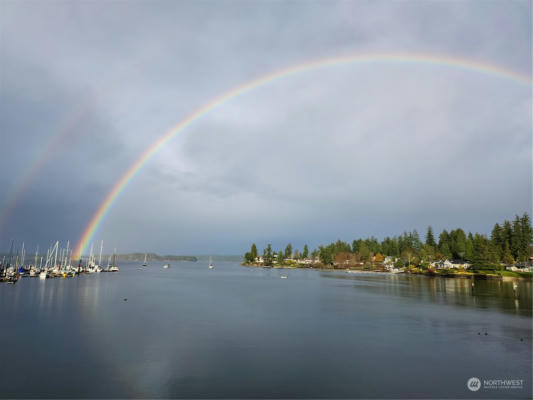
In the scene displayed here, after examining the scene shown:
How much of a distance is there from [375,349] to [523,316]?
28.4 m

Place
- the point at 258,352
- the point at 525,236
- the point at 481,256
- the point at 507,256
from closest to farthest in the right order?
the point at 258,352 < the point at 481,256 < the point at 507,256 < the point at 525,236

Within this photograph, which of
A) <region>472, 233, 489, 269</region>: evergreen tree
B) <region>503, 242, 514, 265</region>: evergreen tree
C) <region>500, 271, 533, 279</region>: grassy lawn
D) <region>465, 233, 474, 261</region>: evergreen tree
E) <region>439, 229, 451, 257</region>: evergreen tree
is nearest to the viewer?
<region>500, 271, 533, 279</region>: grassy lawn

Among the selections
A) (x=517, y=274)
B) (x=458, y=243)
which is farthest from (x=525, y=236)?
(x=458, y=243)

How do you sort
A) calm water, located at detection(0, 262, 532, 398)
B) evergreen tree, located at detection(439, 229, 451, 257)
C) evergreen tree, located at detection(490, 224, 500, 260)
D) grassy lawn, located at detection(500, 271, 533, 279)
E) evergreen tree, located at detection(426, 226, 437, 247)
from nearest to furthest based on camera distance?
calm water, located at detection(0, 262, 532, 398) → grassy lawn, located at detection(500, 271, 533, 279) → evergreen tree, located at detection(490, 224, 500, 260) → evergreen tree, located at detection(439, 229, 451, 257) → evergreen tree, located at detection(426, 226, 437, 247)

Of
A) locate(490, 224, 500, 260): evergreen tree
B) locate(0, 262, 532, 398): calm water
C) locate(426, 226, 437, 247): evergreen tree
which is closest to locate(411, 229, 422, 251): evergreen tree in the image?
locate(426, 226, 437, 247): evergreen tree

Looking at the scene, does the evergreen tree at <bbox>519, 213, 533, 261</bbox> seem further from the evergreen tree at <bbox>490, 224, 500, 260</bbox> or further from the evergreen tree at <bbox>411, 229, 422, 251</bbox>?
the evergreen tree at <bbox>411, 229, 422, 251</bbox>

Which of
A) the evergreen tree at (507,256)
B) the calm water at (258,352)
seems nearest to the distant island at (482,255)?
the evergreen tree at (507,256)

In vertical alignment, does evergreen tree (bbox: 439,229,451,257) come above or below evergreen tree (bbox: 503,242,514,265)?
above

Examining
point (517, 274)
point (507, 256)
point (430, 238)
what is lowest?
point (517, 274)

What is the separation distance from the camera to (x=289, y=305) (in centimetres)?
5497

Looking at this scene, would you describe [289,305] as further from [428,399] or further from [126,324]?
[428,399]

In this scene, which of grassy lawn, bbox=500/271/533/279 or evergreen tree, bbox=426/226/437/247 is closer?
grassy lawn, bbox=500/271/533/279

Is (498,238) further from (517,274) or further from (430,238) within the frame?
(430,238)

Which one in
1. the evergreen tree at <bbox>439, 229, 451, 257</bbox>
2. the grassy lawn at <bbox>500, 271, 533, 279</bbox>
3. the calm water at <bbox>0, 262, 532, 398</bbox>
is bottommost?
the grassy lawn at <bbox>500, 271, 533, 279</bbox>
